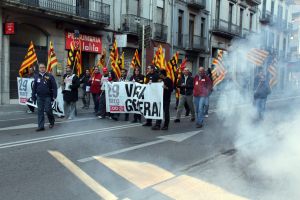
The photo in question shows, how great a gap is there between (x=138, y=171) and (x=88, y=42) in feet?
57.0

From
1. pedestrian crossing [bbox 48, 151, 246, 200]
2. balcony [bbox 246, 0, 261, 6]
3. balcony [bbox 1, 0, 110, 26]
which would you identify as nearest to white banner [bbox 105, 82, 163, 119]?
balcony [bbox 246, 0, 261, 6]

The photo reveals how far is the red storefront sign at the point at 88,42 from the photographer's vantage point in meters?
21.8

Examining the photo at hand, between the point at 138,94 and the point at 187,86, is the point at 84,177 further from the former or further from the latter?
the point at 187,86

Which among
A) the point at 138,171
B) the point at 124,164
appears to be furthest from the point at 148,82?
the point at 138,171

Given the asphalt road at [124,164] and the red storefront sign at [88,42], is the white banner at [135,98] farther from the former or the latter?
the red storefront sign at [88,42]

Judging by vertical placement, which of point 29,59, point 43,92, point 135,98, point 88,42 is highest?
point 88,42

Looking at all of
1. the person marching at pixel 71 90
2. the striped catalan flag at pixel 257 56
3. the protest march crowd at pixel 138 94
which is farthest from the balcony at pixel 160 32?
the striped catalan flag at pixel 257 56

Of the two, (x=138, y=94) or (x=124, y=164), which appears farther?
(x=138, y=94)

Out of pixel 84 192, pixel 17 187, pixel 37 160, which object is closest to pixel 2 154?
pixel 37 160

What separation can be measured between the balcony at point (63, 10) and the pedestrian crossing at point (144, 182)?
12910 mm

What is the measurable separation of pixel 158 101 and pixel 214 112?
4675 mm

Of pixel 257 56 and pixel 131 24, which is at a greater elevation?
pixel 131 24

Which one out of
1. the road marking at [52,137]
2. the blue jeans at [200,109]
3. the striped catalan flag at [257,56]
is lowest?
the road marking at [52,137]

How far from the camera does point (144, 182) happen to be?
18.9ft
